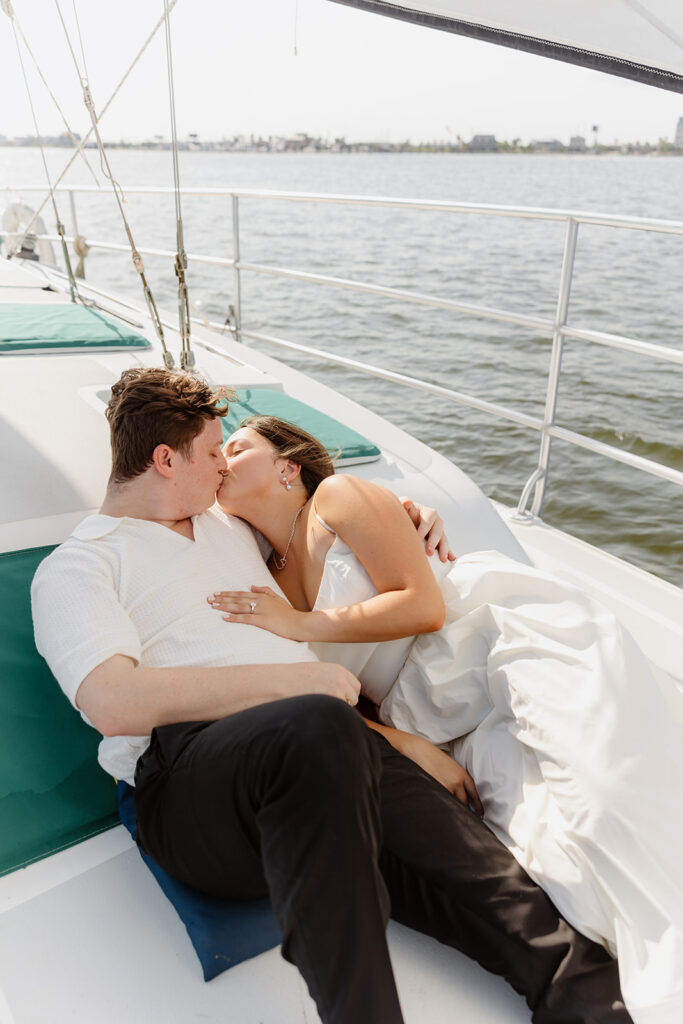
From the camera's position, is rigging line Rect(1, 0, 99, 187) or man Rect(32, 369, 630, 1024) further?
rigging line Rect(1, 0, 99, 187)

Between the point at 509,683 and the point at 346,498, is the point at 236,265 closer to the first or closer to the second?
the point at 346,498

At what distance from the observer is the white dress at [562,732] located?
98 centimetres

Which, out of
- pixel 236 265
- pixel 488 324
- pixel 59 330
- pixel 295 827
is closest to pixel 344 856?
pixel 295 827

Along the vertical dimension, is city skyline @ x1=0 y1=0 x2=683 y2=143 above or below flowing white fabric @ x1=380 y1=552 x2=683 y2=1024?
above

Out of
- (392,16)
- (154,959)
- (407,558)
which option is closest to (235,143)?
(392,16)

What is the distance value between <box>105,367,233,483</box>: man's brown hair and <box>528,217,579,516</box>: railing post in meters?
1.29

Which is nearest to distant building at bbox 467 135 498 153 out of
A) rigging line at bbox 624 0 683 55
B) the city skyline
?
the city skyline

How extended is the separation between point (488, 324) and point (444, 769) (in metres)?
6.97

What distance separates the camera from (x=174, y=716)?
1.09m

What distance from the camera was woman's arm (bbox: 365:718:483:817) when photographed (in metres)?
1.26

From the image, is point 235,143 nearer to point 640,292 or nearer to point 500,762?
point 500,762

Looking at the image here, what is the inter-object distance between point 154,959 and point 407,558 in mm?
718

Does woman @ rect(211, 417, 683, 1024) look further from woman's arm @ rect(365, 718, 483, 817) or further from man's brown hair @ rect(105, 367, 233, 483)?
man's brown hair @ rect(105, 367, 233, 483)

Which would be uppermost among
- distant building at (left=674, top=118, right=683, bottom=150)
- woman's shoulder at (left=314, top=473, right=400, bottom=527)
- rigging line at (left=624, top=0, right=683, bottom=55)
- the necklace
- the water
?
rigging line at (left=624, top=0, right=683, bottom=55)
